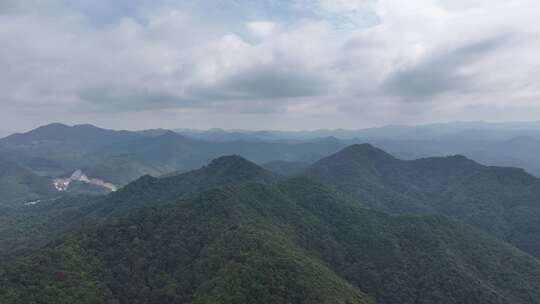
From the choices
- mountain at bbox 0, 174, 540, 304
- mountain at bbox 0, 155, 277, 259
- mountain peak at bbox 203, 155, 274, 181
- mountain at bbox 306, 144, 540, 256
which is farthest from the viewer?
mountain peak at bbox 203, 155, 274, 181

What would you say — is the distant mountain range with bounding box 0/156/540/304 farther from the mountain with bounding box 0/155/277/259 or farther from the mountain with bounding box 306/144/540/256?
the mountain with bounding box 306/144/540/256

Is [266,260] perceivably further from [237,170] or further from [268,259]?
[237,170]

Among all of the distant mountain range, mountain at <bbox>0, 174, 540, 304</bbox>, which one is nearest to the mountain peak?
the distant mountain range

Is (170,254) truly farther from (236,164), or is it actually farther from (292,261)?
(236,164)

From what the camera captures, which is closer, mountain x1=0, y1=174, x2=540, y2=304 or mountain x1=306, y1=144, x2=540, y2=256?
mountain x1=0, y1=174, x2=540, y2=304

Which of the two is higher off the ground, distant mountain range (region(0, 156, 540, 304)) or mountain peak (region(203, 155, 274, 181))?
mountain peak (region(203, 155, 274, 181))

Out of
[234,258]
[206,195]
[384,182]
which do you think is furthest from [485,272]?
[384,182]

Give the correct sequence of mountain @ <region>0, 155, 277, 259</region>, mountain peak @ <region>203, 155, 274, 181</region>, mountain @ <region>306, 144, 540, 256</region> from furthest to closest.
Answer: mountain peak @ <region>203, 155, 274, 181</region>
mountain @ <region>306, 144, 540, 256</region>
mountain @ <region>0, 155, 277, 259</region>
